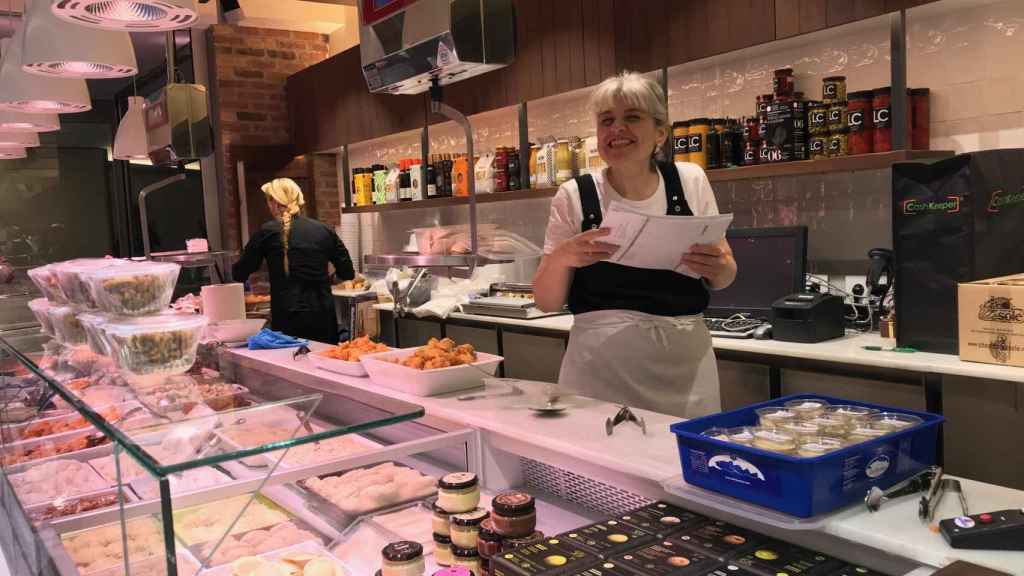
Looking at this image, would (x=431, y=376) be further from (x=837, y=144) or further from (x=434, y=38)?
(x=837, y=144)

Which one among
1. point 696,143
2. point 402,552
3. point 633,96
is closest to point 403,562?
point 402,552

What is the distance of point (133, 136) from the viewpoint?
4988mm

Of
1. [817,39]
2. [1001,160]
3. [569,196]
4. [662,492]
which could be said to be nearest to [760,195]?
[817,39]

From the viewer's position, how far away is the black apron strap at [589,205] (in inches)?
101

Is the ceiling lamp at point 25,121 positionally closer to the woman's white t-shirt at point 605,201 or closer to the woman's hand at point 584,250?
the woman's white t-shirt at point 605,201

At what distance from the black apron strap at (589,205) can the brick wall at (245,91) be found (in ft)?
19.3

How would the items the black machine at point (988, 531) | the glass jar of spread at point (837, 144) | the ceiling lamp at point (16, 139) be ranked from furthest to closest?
the ceiling lamp at point (16, 139) < the glass jar of spread at point (837, 144) < the black machine at point (988, 531)

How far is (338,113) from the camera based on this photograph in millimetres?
7379

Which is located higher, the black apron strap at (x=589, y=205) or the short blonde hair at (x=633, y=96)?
the short blonde hair at (x=633, y=96)

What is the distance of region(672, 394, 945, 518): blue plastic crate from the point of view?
1.28m

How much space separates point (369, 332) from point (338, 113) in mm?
2240

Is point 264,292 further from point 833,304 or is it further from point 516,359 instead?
point 833,304

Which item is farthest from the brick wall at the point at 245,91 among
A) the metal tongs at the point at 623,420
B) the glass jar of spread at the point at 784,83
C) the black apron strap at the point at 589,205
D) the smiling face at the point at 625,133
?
the metal tongs at the point at 623,420

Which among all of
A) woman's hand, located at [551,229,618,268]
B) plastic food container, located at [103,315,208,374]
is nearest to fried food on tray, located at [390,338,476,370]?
woman's hand, located at [551,229,618,268]
